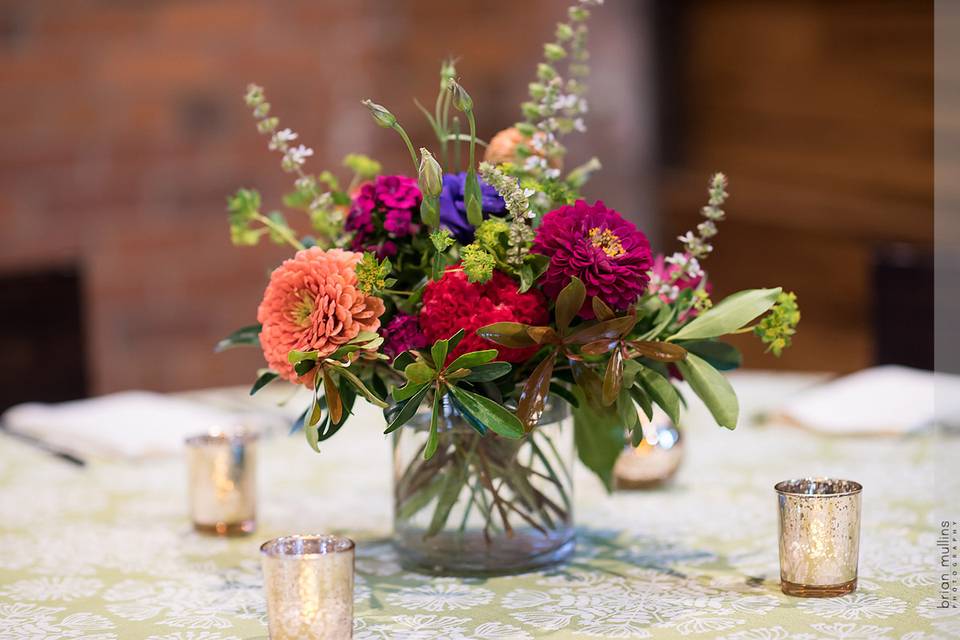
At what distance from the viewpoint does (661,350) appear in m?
1.06

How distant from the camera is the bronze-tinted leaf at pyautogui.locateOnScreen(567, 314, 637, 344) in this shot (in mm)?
1042

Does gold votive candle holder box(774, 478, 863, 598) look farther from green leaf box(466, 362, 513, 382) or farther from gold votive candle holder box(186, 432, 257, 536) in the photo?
gold votive candle holder box(186, 432, 257, 536)

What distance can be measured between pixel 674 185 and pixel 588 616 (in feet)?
12.9

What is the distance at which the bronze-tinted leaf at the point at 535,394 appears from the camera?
1048 millimetres

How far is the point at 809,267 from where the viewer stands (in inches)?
171

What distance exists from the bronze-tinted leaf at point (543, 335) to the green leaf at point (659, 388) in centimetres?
8

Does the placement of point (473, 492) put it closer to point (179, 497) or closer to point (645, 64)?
point (179, 497)

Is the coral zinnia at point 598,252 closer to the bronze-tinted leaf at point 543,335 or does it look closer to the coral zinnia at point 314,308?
the bronze-tinted leaf at point 543,335

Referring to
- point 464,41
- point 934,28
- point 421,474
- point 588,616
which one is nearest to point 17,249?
point 464,41

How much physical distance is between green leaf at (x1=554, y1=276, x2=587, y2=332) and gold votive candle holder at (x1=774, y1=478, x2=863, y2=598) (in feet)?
0.78

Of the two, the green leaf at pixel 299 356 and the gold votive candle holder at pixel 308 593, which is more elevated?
the green leaf at pixel 299 356

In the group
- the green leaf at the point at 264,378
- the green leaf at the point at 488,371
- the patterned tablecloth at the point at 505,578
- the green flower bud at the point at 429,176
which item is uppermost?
the green flower bud at the point at 429,176

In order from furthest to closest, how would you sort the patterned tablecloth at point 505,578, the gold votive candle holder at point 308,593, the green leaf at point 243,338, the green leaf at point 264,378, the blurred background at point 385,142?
1. the blurred background at point 385,142
2. the green leaf at point 243,338
3. the green leaf at point 264,378
4. the patterned tablecloth at point 505,578
5. the gold votive candle holder at point 308,593

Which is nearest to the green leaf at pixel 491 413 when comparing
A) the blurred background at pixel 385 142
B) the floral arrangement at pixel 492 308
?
the floral arrangement at pixel 492 308
